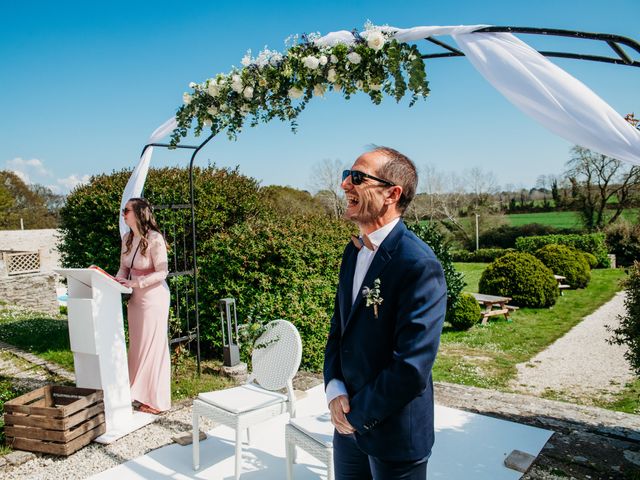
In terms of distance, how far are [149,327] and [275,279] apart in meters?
1.79

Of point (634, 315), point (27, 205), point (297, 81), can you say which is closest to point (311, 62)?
point (297, 81)

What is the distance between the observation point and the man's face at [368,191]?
6.38 ft

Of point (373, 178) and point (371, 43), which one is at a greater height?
point (371, 43)

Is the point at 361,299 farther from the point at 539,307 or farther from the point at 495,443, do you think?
the point at 539,307

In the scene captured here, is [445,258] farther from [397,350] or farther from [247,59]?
[397,350]

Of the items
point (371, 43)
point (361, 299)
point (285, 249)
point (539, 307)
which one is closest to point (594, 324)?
point (539, 307)

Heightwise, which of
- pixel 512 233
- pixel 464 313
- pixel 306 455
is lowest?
pixel 464 313

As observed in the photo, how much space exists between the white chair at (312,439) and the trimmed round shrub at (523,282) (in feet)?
39.7

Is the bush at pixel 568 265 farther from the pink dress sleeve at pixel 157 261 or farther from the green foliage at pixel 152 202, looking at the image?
the pink dress sleeve at pixel 157 261

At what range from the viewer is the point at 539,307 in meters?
14.0

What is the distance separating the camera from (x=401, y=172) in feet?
6.46

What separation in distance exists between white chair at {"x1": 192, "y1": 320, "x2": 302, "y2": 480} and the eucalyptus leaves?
1.94m

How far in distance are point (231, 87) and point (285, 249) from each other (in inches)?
90.3

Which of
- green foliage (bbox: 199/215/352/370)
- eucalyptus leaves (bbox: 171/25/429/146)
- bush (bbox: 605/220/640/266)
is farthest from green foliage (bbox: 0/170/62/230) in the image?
eucalyptus leaves (bbox: 171/25/429/146)
